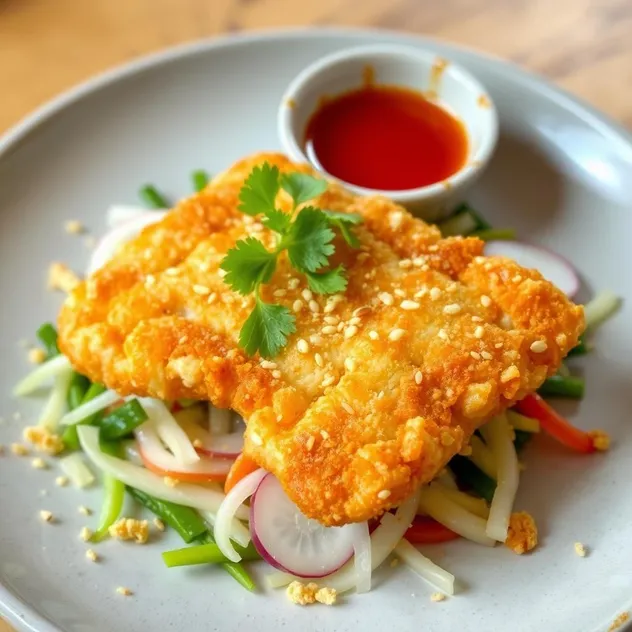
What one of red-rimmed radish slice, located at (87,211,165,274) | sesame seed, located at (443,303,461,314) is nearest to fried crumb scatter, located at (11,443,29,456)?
red-rimmed radish slice, located at (87,211,165,274)

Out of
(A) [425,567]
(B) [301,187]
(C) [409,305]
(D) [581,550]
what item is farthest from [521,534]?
(B) [301,187]

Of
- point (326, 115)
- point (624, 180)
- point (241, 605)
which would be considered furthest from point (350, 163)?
point (241, 605)

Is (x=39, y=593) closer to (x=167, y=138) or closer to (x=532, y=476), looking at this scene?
(x=532, y=476)

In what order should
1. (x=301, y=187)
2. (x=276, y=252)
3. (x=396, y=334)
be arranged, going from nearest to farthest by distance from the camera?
1. (x=396, y=334)
2. (x=276, y=252)
3. (x=301, y=187)

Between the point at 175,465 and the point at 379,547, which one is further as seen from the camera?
the point at 175,465

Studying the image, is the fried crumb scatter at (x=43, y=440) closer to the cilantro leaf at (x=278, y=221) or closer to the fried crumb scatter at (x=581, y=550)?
the cilantro leaf at (x=278, y=221)

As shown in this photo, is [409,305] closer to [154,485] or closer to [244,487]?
[244,487]

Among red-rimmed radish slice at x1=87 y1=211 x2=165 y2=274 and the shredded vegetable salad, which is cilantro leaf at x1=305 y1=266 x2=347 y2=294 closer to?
the shredded vegetable salad
